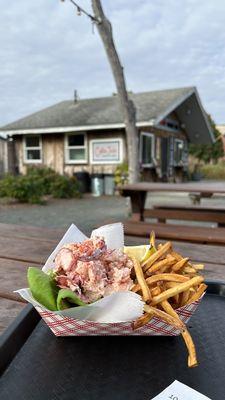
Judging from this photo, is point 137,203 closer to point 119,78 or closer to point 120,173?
point 119,78

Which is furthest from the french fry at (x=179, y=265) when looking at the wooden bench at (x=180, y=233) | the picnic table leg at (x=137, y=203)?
the picnic table leg at (x=137, y=203)

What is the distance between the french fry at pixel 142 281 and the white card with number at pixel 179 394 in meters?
→ 0.16

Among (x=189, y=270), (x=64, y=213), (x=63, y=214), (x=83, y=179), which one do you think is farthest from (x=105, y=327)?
(x=83, y=179)

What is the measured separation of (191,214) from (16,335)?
12.2ft

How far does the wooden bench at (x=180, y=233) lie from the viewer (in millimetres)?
2830

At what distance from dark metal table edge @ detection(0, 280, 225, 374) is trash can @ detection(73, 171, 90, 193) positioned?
12.7 metres

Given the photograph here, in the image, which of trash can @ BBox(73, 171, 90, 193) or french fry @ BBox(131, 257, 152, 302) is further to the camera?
trash can @ BBox(73, 171, 90, 193)

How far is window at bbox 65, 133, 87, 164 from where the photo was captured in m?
14.5

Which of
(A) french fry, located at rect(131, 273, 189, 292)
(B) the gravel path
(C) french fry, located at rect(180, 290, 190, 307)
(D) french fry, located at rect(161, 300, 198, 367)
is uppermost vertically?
(A) french fry, located at rect(131, 273, 189, 292)

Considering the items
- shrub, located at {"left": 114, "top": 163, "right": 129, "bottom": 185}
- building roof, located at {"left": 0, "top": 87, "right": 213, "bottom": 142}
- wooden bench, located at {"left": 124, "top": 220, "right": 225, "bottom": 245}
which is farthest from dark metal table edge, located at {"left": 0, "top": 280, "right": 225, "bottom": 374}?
building roof, located at {"left": 0, "top": 87, "right": 213, "bottom": 142}

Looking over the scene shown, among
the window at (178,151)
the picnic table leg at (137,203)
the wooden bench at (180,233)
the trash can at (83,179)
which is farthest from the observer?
the window at (178,151)

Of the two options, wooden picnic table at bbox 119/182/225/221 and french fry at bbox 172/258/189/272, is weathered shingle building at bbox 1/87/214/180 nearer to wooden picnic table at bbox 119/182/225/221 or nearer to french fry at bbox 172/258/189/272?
wooden picnic table at bbox 119/182/225/221

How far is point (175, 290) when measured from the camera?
75cm

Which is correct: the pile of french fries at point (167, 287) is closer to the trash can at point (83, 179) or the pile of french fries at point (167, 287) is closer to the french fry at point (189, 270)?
the french fry at point (189, 270)
